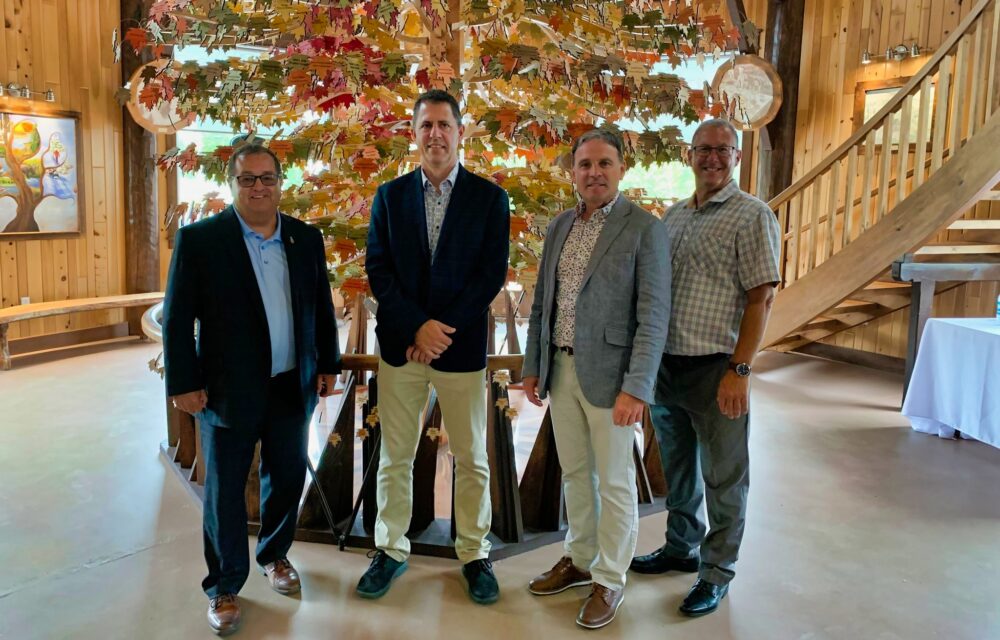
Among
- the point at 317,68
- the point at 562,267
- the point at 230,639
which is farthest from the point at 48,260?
the point at 562,267

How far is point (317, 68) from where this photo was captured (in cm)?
264

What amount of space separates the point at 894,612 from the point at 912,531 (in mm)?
765

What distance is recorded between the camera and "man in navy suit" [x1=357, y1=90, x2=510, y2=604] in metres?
2.26

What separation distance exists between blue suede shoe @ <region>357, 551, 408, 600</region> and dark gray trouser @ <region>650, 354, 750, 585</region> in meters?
1.00

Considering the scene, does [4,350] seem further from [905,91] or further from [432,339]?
[905,91]

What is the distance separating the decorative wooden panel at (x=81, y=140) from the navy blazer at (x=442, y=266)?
16.9ft

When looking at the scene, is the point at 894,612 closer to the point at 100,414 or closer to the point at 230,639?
the point at 230,639

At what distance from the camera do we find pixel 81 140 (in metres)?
6.45

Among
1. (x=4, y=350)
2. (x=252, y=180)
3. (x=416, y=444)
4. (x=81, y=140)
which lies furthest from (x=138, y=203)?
(x=416, y=444)

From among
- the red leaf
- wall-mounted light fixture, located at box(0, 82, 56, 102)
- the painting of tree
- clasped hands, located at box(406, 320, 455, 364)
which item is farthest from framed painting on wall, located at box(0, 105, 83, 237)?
clasped hands, located at box(406, 320, 455, 364)

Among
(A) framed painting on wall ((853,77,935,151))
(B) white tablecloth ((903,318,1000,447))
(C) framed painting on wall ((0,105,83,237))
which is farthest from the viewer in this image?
(A) framed painting on wall ((853,77,935,151))

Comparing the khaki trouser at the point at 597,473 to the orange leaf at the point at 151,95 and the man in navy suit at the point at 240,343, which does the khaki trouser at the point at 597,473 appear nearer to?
the man in navy suit at the point at 240,343

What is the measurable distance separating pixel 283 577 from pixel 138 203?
552 centimetres

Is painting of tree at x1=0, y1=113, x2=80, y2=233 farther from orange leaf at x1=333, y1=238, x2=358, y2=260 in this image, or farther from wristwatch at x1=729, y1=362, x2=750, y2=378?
wristwatch at x1=729, y1=362, x2=750, y2=378
